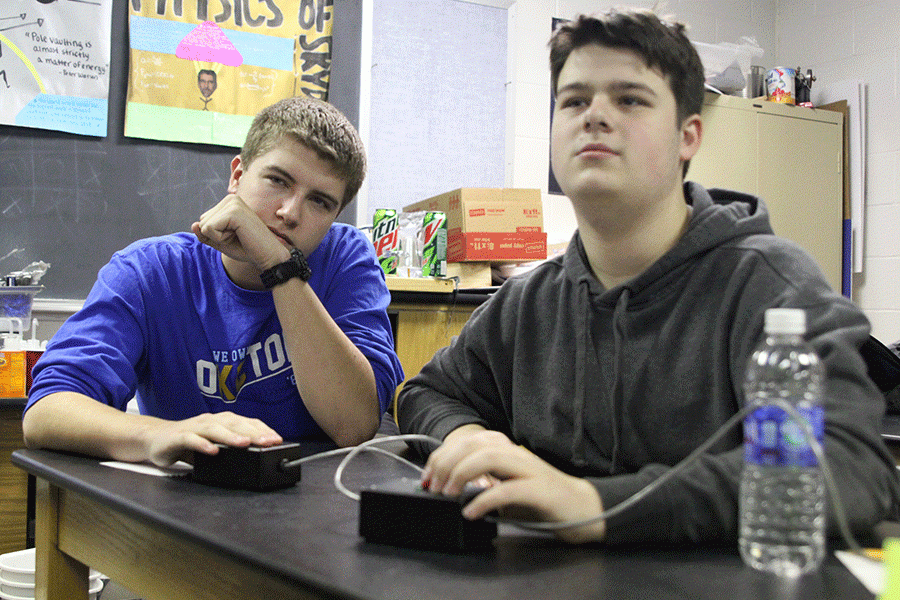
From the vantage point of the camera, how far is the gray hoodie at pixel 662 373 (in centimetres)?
67

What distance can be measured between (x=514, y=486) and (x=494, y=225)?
220cm

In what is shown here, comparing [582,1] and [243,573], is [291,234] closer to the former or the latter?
[243,573]

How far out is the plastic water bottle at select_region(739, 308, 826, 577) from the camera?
0.57 meters

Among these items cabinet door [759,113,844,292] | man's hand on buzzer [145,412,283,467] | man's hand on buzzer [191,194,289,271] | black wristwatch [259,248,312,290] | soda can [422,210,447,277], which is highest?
cabinet door [759,113,844,292]

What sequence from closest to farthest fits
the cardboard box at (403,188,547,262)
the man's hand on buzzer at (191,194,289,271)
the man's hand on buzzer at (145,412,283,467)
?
the man's hand on buzzer at (145,412,283,467) → the man's hand on buzzer at (191,194,289,271) → the cardboard box at (403,188,547,262)

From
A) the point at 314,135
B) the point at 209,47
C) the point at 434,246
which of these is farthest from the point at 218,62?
the point at 314,135

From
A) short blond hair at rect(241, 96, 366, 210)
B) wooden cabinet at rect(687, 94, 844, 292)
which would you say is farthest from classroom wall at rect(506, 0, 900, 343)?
short blond hair at rect(241, 96, 366, 210)

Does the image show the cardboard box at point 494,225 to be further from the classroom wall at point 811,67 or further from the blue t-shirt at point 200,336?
the blue t-shirt at point 200,336

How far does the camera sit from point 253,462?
2.77 ft

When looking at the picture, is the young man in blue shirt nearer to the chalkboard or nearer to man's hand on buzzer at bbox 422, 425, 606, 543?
man's hand on buzzer at bbox 422, 425, 606, 543

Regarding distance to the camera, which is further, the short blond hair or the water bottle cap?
the short blond hair

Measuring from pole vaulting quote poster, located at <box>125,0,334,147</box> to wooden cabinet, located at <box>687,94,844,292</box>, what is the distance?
1762mm

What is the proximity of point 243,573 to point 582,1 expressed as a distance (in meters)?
3.47

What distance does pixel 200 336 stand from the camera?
1355mm
